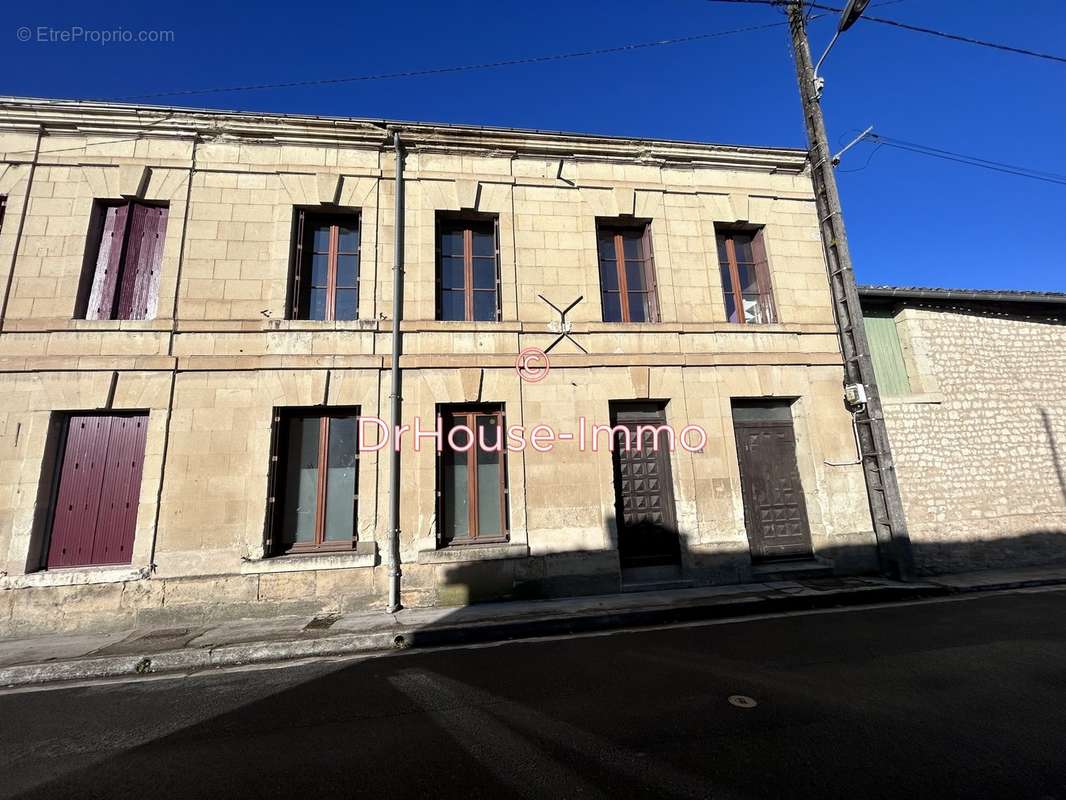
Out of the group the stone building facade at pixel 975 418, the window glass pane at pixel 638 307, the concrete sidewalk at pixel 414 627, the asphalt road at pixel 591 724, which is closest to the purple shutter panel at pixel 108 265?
the concrete sidewalk at pixel 414 627

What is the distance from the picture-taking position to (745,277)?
898 cm

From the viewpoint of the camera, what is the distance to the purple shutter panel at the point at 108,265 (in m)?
6.94

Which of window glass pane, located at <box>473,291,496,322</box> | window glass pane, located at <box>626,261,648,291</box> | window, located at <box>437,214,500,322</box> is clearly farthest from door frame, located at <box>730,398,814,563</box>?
window, located at <box>437,214,500,322</box>

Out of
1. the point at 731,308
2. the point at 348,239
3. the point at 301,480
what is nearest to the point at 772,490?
the point at 731,308

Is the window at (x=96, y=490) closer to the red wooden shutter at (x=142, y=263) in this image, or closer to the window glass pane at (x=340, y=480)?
the red wooden shutter at (x=142, y=263)

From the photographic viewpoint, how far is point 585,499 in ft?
23.6

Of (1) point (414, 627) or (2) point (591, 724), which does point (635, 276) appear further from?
(2) point (591, 724)

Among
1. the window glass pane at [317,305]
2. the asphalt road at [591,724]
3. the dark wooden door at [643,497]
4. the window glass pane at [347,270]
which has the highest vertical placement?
the window glass pane at [347,270]

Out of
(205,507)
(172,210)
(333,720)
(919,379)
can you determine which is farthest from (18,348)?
(919,379)

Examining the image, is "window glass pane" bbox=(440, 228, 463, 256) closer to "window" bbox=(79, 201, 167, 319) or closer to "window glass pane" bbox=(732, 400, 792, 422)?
"window" bbox=(79, 201, 167, 319)

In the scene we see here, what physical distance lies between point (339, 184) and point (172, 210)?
261 centimetres

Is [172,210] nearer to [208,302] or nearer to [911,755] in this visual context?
[208,302]

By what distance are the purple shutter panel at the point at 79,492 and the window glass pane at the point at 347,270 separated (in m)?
3.94

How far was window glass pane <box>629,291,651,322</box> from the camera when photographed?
8.38 metres
